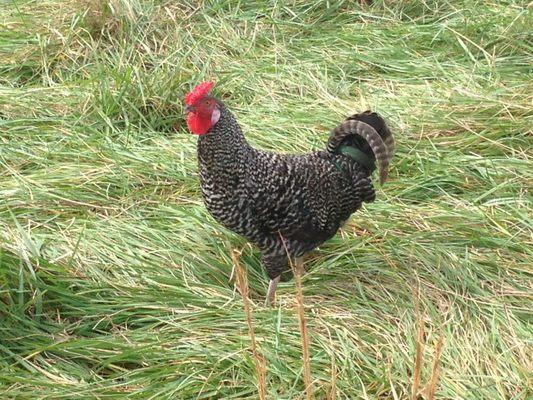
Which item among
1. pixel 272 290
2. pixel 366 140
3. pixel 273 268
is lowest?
pixel 272 290

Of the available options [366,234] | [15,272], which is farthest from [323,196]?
[15,272]

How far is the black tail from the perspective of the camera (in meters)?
3.55

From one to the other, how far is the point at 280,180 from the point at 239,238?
50cm

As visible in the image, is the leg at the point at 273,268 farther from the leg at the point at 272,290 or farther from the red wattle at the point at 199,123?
the red wattle at the point at 199,123

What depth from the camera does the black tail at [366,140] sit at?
11.6 feet

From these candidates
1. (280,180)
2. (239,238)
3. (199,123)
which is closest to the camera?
(199,123)

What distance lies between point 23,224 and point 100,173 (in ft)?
1.90

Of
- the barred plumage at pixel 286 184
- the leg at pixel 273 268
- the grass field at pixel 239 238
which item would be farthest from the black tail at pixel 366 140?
the leg at pixel 273 268

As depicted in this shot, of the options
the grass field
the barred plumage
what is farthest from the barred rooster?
the grass field

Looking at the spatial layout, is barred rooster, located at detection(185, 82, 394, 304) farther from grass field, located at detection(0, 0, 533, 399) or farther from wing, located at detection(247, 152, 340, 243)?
grass field, located at detection(0, 0, 533, 399)

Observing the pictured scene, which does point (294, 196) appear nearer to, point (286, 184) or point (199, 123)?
point (286, 184)

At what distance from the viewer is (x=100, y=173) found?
432 cm

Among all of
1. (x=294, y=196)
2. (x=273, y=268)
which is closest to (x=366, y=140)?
(x=294, y=196)

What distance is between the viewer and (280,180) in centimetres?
354
